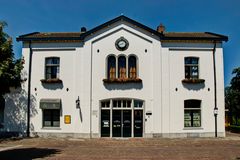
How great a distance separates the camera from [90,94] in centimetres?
2080

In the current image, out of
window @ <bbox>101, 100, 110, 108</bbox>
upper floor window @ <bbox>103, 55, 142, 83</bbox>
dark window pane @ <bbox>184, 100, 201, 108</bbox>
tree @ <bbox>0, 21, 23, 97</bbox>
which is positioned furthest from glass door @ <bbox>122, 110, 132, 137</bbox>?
tree @ <bbox>0, 21, 23, 97</bbox>

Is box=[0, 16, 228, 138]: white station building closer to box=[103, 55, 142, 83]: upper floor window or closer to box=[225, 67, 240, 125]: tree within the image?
box=[103, 55, 142, 83]: upper floor window

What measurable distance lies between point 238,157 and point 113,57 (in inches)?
469

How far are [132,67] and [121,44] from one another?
2.02 metres

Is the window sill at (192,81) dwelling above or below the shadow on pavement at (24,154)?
above

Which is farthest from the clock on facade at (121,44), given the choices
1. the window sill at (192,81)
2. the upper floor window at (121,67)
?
the window sill at (192,81)

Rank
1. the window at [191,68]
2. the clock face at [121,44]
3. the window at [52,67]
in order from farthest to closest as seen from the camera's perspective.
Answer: the window at [52,67]
the window at [191,68]
the clock face at [121,44]

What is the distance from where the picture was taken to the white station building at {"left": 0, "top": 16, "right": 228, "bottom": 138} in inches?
813

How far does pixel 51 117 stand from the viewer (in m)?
21.2

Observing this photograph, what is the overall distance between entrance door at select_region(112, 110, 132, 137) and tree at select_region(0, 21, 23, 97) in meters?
9.81

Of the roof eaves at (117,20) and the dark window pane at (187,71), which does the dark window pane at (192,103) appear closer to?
the dark window pane at (187,71)

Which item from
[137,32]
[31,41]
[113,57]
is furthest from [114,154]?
[31,41]

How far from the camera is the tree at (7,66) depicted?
1133 cm

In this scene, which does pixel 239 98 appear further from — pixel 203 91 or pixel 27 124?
pixel 27 124
